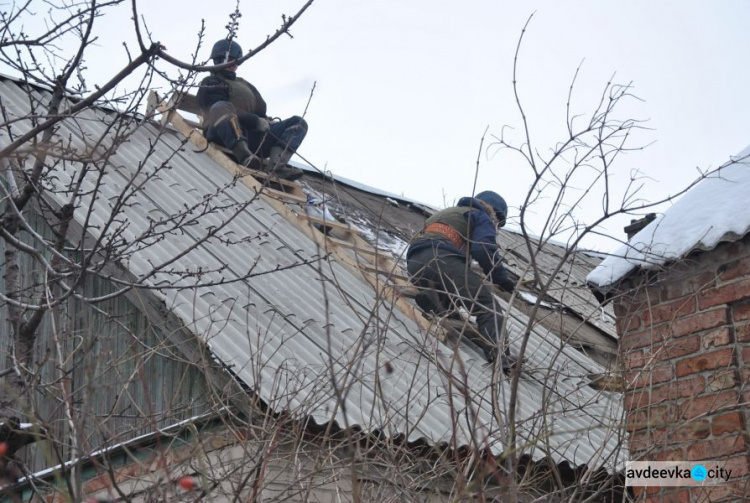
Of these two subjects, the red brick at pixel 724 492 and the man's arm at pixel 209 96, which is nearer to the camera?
the red brick at pixel 724 492

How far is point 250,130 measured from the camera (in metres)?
8.82

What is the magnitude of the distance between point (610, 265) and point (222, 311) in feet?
7.33

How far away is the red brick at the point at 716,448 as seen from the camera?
4039 millimetres

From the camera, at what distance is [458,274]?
6.73 m

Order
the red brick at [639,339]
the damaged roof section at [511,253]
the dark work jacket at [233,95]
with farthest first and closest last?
the dark work jacket at [233,95] < the damaged roof section at [511,253] < the red brick at [639,339]

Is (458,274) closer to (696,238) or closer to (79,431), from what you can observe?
(696,238)

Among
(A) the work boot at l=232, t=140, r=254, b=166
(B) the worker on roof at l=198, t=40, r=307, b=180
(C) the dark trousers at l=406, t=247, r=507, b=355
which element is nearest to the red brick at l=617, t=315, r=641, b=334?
(C) the dark trousers at l=406, t=247, r=507, b=355

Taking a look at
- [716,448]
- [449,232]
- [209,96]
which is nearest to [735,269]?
[716,448]

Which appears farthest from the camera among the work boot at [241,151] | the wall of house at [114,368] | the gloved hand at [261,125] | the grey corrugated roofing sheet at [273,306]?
the gloved hand at [261,125]

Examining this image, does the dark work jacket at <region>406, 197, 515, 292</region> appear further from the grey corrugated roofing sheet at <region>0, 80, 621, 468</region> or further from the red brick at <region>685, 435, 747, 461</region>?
the red brick at <region>685, 435, 747, 461</region>

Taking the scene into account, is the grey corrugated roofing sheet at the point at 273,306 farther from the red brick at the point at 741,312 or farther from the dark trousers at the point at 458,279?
the red brick at the point at 741,312

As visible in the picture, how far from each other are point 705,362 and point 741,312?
271 mm

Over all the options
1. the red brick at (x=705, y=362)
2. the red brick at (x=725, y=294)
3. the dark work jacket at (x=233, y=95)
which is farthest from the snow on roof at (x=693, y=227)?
the dark work jacket at (x=233, y=95)

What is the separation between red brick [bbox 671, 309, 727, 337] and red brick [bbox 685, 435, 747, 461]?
51 centimetres
